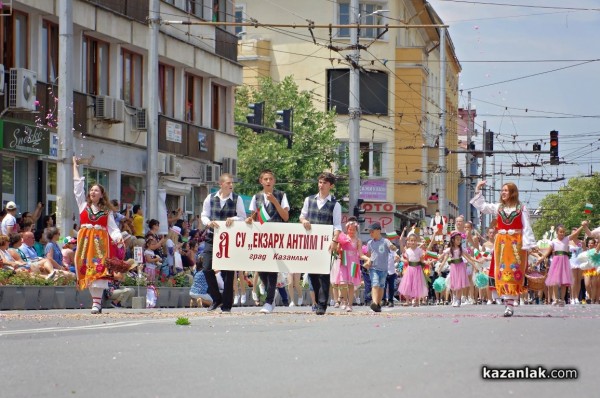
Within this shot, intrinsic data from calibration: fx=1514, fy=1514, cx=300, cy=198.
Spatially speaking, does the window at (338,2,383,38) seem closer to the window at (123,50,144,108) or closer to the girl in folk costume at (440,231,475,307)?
the window at (123,50,144,108)

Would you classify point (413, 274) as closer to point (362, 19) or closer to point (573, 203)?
point (362, 19)

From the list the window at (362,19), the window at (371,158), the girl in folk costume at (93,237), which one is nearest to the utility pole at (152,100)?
the girl in folk costume at (93,237)

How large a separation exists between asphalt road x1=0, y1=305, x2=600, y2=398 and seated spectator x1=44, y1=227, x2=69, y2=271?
1018 cm

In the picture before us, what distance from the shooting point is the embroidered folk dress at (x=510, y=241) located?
19.9 meters

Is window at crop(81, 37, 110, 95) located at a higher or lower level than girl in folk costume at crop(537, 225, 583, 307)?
higher

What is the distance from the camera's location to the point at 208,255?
2078 cm

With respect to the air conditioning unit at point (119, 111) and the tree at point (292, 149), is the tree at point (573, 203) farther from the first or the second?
the air conditioning unit at point (119, 111)

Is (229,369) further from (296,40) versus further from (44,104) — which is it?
(296,40)

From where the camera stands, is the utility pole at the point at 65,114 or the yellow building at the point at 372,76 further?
the yellow building at the point at 372,76

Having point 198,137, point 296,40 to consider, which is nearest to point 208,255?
point 198,137

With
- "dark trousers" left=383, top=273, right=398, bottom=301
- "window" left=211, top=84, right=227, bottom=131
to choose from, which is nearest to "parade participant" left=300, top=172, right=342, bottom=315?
"dark trousers" left=383, top=273, right=398, bottom=301

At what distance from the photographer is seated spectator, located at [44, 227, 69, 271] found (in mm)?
27000

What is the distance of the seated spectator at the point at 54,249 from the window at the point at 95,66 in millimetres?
11835

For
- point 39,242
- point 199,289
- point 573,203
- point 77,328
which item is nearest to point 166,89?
point 199,289
